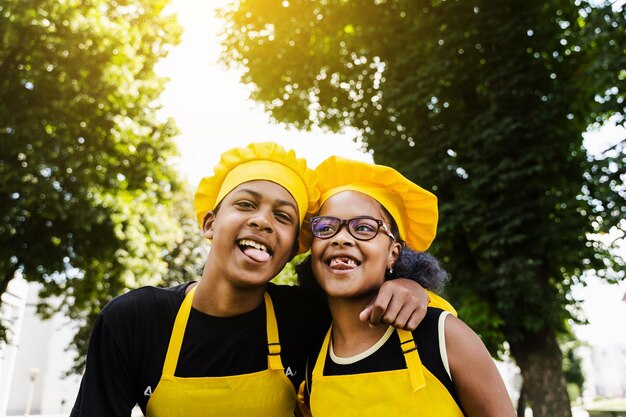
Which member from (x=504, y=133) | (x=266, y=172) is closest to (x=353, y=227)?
(x=266, y=172)

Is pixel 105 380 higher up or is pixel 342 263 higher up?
pixel 342 263

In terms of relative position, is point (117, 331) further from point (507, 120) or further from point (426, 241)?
point (507, 120)

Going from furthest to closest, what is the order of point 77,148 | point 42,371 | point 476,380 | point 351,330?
point 42,371 → point 77,148 → point 351,330 → point 476,380

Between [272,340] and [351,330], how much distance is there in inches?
16.7

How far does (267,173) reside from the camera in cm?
280

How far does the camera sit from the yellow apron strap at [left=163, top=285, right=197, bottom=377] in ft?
8.19

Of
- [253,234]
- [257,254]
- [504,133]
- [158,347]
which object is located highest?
[504,133]

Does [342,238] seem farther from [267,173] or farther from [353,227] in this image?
[267,173]

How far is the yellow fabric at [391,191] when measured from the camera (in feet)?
9.11

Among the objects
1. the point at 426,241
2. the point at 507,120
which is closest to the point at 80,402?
the point at 426,241

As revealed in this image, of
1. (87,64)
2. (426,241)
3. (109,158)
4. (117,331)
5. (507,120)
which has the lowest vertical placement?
(117,331)

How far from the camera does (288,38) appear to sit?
45.4ft

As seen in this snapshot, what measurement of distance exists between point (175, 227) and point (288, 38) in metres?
6.73

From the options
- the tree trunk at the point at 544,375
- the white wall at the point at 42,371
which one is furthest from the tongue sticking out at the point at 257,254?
the white wall at the point at 42,371
